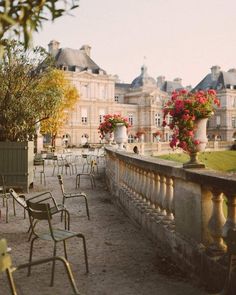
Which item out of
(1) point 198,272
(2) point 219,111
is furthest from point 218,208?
(2) point 219,111

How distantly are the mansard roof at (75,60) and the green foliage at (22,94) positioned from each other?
41279 mm

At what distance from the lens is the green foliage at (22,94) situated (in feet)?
38.3

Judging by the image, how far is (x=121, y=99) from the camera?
68625 millimetres

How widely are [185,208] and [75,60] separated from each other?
5352cm

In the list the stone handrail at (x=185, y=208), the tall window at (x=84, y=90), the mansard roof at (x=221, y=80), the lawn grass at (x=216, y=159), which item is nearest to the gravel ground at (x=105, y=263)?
the stone handrail at (x=185, y=208)

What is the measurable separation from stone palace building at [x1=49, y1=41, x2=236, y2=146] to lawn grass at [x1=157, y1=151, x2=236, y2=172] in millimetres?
6639

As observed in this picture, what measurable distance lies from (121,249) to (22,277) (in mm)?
1460

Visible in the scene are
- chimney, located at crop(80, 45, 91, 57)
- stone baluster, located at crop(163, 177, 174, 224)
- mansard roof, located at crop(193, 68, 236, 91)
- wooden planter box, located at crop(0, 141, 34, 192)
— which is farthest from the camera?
mansard roof, located at crop(193, 68, 236, 91)

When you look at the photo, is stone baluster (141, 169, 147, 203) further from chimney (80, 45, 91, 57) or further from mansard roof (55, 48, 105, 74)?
chimney (80, 45, 91, 57)

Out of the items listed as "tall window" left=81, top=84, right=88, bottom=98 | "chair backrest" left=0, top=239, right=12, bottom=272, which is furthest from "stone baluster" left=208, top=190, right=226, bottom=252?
"tall window" left=81, top=84, right=88, bottom=98

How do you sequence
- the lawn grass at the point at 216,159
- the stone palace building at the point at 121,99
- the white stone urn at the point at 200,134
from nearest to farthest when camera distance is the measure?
1. the white stone urn at the point at 200,134
2. the lawn grass at the point at 216,159
3. the stone palace building at the point at 121,99

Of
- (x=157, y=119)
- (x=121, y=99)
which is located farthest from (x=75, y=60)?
(x=157, y=119)

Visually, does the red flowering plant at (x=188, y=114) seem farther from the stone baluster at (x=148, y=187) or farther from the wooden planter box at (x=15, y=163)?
the wooden planter box at (x=15, y=163)

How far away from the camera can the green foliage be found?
11.7m
